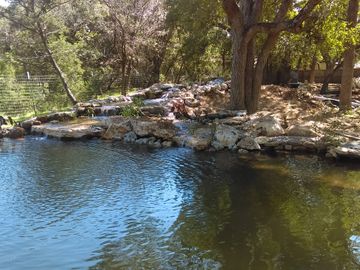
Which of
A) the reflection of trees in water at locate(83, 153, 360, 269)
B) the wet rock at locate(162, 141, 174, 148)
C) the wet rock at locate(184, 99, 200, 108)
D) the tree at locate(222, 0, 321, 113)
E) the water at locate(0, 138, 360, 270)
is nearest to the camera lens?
the reflection of trees in water at locate(83, 153, 360, 269)

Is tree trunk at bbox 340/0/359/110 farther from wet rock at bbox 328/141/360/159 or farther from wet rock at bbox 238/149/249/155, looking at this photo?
wet rock at bbox 238/149/249/155

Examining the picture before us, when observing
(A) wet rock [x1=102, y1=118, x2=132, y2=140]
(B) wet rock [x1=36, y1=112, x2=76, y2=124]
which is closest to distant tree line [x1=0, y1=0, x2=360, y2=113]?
(B) wet rock [x1=36, y1=112, x2=76, y2=124]

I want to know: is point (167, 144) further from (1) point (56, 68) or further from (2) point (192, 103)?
(1) point (56, 68)

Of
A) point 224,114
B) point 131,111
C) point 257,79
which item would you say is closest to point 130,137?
point 131,111

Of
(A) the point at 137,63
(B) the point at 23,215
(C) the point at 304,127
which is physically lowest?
(B) the point at 23,215

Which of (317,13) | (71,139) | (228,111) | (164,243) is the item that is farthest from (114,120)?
(164,243)

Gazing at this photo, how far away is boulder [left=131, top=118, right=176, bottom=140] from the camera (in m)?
16.5

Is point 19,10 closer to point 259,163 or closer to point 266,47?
point 266,47

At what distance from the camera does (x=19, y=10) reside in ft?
69.8

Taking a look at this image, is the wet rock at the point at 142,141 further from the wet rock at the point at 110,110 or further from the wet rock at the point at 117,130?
the wet rock at the point at 110,110

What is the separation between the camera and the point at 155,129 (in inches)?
662

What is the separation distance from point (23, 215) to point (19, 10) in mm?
15616

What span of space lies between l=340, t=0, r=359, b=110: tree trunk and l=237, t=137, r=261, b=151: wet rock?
220 inches

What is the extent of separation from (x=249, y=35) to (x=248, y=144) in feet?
16.2
